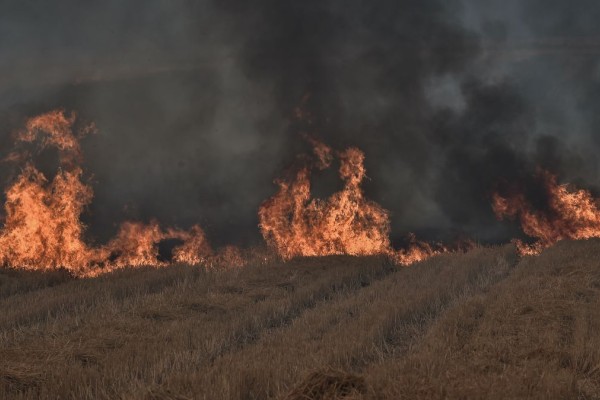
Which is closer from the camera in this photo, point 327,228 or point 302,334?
→ point 302,334

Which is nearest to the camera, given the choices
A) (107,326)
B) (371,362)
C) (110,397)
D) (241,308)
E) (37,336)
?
(110,397)

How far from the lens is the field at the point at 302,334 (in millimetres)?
5117

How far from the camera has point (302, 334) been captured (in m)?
7.64

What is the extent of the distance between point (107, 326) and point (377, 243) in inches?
465

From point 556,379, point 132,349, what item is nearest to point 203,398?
point 132,349

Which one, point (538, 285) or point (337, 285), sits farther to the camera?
point (337, 285)

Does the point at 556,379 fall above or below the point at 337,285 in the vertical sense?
below

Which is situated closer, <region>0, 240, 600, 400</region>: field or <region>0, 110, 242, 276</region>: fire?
<region>0, 240, 600, 400</region>: field

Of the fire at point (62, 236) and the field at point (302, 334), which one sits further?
the fire at point (62, 236)

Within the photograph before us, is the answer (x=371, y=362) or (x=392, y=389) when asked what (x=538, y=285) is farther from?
(x=392, y=389)

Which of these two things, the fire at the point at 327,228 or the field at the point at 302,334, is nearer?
the field at the point at 302,334

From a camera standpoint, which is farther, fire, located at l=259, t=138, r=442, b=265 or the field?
fire, located at l=259, t=138, r=442, b=265

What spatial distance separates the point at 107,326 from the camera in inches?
316

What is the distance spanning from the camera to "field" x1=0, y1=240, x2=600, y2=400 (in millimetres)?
5117
